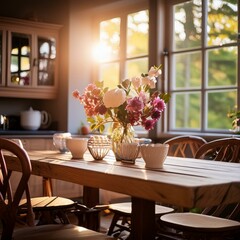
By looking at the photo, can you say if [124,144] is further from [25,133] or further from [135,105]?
[25,133]

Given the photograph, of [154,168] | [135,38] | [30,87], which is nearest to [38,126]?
[30,87]

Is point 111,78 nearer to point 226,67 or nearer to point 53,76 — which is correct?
point 53,76

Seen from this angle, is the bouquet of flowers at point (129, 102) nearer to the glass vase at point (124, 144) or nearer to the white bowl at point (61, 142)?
the glass vase at point (124, 144)

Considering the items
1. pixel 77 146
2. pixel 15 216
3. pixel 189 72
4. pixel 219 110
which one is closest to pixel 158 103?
pixel 77 146

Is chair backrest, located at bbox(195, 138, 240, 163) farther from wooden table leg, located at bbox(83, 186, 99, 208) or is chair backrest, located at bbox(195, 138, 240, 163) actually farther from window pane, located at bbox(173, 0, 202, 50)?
window pane, located at bbox(173, 0, 202, 50)

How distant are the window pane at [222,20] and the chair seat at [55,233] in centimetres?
246

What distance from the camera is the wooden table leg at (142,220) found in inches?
67.4

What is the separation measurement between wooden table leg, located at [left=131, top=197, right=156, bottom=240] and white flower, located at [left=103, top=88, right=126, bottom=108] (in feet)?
1.87


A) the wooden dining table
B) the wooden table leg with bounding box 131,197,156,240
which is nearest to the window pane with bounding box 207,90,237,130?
the wooden dining table

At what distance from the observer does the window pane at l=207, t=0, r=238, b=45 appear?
4090 mm

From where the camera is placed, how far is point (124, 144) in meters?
2.18

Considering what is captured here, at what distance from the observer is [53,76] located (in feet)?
16.6

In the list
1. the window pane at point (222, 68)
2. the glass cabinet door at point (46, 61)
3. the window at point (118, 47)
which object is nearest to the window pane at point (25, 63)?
the glass cabinet door at point (46, 61)

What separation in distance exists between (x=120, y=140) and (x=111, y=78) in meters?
2.86
